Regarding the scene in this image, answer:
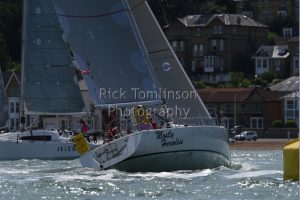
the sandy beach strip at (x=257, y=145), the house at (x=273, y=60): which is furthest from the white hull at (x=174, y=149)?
the house at (x=273, y=60)

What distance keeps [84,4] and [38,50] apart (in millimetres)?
12081

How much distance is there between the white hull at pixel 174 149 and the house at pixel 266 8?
320ft

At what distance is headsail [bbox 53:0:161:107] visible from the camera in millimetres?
34688

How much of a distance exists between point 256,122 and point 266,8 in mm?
39221

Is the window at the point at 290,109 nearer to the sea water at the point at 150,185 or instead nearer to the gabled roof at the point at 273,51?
the gabled roof at the point at 273,51

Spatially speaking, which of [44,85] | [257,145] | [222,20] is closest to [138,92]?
[44,85]

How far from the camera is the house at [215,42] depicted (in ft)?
385

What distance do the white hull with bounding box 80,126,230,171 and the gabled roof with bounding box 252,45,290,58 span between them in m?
81.0

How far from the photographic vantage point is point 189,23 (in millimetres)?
119375

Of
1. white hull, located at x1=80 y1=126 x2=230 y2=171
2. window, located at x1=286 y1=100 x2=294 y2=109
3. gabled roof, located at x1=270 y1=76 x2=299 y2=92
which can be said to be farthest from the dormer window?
white hull, located at x1=80 y1=126 x2=230 y2=171

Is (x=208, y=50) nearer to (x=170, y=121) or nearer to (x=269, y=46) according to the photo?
(x=269, y=46)

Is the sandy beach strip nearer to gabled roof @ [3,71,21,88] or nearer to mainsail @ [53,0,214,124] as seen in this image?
gabled roof @ [3,71,21,88]

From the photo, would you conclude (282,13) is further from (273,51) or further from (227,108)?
(227,108)

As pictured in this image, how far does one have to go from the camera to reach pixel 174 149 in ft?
106
